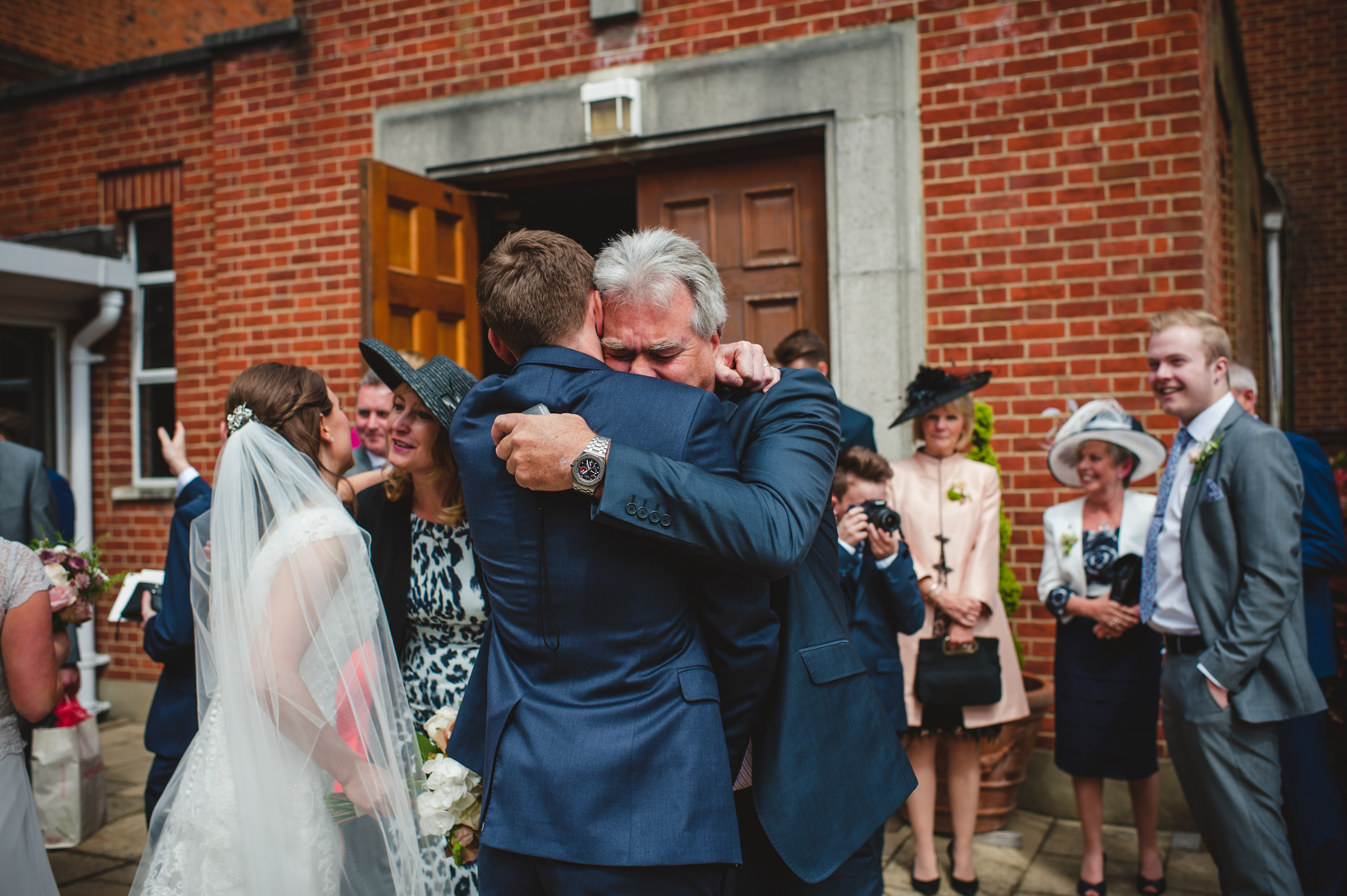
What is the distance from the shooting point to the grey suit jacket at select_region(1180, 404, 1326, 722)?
9.42ft

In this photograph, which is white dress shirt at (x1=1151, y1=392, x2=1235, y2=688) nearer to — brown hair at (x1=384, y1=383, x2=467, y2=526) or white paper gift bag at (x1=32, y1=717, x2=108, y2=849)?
brown hair at (x1=384, y1=383, x2=467, y2=526)

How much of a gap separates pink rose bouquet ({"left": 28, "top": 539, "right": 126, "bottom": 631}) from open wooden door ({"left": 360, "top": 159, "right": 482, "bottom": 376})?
79.8 inches

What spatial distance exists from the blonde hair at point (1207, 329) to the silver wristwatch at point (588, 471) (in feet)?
8.39

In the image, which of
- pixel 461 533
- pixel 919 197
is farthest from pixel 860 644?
pixel 919 197

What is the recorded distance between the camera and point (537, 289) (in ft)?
5.62

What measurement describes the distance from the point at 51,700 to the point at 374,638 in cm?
100

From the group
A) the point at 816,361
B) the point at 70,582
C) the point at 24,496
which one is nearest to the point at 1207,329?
the point at 816,361

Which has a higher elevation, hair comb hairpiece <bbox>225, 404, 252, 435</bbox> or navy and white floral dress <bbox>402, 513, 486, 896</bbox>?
hair comb hairpiece <bbox>225, 404, 252, 435</bbox>

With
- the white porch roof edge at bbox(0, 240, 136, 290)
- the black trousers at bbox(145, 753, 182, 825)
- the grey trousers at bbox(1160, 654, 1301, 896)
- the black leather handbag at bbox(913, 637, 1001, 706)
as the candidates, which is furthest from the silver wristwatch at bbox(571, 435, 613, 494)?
the white porch roof edge at bbox(0, 240, 136, 290)

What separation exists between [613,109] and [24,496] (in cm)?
350

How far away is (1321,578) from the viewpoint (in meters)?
3.31

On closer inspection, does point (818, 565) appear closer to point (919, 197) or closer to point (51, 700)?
point (51, 700)

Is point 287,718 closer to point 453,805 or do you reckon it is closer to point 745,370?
point 453,805

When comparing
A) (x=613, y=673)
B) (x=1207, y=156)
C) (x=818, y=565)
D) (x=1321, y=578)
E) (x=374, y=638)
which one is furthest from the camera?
(x=1207, y=156)
